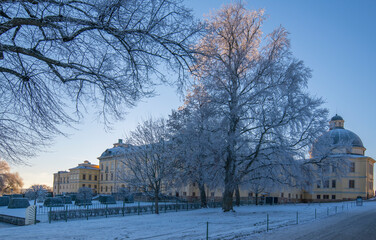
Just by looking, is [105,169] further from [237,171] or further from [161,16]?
[161,16]

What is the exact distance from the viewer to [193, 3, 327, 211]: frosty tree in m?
24.0

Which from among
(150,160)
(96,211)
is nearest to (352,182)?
(150,160)

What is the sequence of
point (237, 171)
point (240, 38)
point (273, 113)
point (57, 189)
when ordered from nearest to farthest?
point (273, 113) → point (237, 171) → point (240, 38) → point (57, 189)

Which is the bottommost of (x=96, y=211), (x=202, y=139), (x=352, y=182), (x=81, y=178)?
(x=81, y=178)

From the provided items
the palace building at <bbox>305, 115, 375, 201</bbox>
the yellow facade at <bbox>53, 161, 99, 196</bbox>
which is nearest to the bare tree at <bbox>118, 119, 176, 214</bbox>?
the palace building at <bbox>305, 115, 375, 201</bbox>

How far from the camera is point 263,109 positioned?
24000mm

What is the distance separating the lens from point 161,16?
7.45 m

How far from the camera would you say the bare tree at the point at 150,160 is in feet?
97.2

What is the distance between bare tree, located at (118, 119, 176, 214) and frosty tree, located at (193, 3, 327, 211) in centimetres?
580

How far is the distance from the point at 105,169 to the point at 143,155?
204 ft

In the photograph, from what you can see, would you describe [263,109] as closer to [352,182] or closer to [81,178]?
[352,182]

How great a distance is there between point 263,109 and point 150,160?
11898 millimetres

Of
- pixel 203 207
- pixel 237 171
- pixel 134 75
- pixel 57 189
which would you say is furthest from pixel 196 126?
pixel 57 189

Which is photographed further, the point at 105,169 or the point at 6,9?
the point at 105,169
